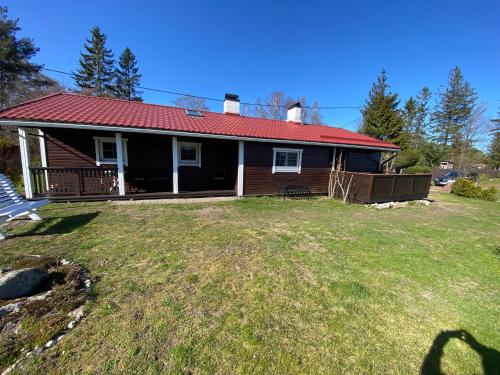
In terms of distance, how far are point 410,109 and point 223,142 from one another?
108 feet

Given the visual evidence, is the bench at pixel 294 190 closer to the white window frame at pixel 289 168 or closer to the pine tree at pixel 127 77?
the white window frame at pixel 289 168

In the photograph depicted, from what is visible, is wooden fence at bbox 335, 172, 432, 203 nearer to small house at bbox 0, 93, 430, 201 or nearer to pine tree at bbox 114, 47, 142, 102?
small house at bbox 0, 93, 430, 201

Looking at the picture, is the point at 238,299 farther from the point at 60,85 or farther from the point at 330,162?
the point at 60,85

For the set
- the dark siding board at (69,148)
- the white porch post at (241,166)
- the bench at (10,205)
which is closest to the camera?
the bench at (10,205)

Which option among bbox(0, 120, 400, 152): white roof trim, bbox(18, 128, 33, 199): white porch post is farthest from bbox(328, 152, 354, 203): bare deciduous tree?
bbox(18, 128, 33, 199): white porch post

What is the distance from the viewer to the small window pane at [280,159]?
1003 cm

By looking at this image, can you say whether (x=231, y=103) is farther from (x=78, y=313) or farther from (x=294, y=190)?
(x=78, y=313)

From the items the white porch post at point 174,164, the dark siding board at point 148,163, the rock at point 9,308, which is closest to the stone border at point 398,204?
the white porch post at point 174,164

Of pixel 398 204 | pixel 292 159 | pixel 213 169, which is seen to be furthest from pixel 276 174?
pixel 398 204

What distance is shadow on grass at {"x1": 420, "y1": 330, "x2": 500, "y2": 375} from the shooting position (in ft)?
6.50

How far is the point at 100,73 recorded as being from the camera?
27.2 meters

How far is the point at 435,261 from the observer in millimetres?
4148

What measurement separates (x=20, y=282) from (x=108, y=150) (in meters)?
7.15

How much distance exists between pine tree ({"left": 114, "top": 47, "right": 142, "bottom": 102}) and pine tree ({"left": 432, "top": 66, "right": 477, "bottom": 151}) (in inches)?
1643
